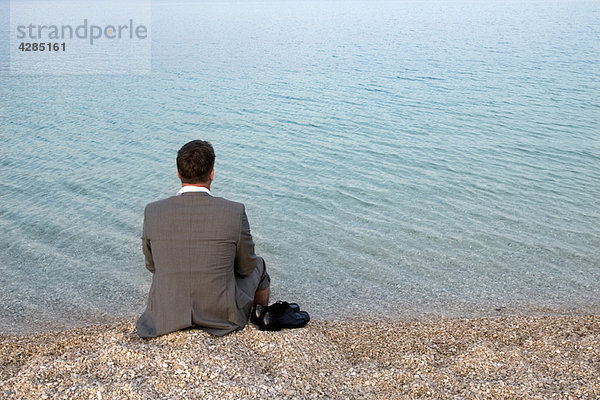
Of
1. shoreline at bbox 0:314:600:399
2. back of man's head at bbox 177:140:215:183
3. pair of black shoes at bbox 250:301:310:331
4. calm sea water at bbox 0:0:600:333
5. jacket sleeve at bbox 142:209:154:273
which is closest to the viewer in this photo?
shoreline at bbox 0:314:600:399

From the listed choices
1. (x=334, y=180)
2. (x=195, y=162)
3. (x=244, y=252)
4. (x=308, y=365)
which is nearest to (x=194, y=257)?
(x=244, y=252)

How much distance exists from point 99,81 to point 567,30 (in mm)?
26117

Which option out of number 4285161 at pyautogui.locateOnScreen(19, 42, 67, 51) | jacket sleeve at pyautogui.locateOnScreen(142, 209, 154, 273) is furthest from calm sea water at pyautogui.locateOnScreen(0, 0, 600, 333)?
number 4285161 at pyautogui.locateOnScreen(19, 42, 67, 51)

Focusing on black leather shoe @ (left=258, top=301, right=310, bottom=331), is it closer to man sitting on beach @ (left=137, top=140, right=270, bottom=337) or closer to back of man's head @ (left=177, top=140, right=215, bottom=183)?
man sitting on beach @ (left=137, top=140, right=270, bottom=337)

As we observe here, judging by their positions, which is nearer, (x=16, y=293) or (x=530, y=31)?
(x=16, y=293)

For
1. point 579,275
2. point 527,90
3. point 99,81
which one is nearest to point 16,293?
point 579,275

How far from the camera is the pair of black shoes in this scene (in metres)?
4.89

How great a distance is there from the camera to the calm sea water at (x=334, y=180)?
23.2 ft

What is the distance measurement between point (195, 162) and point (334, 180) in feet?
20.5

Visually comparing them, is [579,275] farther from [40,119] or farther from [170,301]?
[40,119]

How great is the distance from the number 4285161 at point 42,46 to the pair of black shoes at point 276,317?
25436 millimetres

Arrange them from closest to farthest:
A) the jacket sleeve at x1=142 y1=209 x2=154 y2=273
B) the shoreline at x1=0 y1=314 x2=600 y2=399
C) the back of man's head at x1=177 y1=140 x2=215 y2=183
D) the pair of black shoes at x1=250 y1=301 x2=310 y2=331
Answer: the shoreline at x1=0 y1=314 x2=600 y2=399 → the back of man's head at x1=177 y1=140 x2=215 y2=183 → the jacket sleeve at x1=142 y1=209 x2=154 y2=273 → the pair of black shoes at x1=250 y1=301 x2=310 y2=331

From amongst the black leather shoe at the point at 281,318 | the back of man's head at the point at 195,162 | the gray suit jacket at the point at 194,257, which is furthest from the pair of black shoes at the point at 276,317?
the back of man's head at the point at 195,162

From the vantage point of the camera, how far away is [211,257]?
14.8 feet
